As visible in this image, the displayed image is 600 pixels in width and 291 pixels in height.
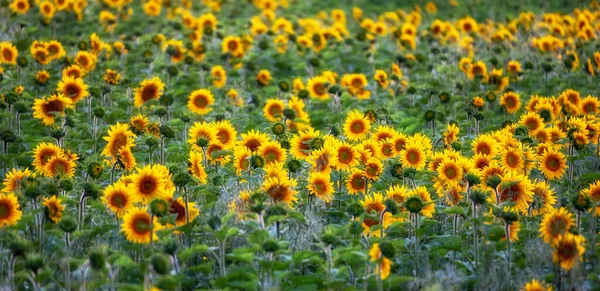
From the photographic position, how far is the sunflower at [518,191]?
16.7ft

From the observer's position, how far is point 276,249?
13.8ft

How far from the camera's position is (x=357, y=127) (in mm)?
6438

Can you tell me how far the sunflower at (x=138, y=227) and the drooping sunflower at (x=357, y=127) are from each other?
7.65ft

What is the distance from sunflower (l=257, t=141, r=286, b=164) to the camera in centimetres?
571

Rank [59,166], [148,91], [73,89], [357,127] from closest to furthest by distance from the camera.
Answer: [59,166] < [357,127] < [73,89] < [148,91]

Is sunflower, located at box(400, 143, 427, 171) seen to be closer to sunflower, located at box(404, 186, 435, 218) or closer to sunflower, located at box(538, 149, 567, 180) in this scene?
sunflower, located at box(404, 186, 435, 218)

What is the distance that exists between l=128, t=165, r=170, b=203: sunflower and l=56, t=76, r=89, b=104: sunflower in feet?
7.37

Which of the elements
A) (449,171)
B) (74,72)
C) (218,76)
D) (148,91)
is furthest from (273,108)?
(449,171)

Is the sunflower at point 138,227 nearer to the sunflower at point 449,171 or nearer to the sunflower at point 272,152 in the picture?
the sunflower at point 272,152

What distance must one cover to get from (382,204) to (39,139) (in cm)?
294

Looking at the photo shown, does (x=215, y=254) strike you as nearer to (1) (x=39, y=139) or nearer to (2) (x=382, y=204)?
(2) (x=382, y=204)

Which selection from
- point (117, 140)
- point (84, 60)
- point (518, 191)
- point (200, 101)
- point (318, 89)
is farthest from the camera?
point (318, 89)

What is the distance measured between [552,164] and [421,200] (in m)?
1.55

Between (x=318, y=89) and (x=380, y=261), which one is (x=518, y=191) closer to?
(x=380, y=261)
